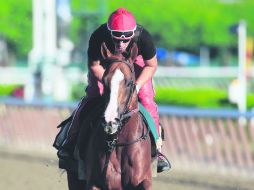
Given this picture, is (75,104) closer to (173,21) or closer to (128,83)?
(128,83)

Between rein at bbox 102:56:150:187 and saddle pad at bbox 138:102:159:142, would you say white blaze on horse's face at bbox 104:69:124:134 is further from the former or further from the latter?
saddle pad at bbox 138:102:159:142

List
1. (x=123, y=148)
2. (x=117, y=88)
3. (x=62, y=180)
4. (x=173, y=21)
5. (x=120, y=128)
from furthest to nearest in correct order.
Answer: (x=173, y=21)
(x=62, y=180)
(x=123, y=148)
(x=120, y=128)
(x=117, y=88)

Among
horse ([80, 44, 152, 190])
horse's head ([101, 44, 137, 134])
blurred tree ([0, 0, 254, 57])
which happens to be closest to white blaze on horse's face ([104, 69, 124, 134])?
horse's head ([101, 44, 137, 134])

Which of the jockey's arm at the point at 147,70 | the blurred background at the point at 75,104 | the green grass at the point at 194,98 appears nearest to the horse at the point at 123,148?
the jockey's arm at the point at 147,70

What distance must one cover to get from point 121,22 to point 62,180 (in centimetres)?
475

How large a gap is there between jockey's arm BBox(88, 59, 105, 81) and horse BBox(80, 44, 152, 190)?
0.58 ft

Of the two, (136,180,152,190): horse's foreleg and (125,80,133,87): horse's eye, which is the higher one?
(125,80,133,87): horse's eye

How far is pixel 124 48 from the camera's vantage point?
6.13m

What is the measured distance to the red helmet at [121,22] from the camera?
6.07 meters

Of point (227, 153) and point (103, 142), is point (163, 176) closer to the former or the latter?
point (227, 153)

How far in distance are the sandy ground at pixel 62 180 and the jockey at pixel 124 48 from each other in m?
2.94

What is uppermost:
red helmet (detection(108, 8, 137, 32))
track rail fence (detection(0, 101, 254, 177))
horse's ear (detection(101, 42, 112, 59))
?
red helmet (detection(108, 8, 137, 32))

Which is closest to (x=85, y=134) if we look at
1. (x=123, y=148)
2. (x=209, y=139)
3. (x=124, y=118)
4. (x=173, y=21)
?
(x=123, y=148)

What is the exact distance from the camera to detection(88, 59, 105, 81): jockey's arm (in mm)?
6227
